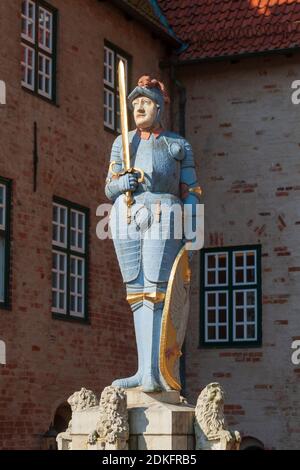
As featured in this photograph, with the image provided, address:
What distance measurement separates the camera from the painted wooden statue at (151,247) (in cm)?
1009

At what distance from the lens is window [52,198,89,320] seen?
55.6 ft

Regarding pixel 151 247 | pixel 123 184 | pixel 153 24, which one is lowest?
pixel 151 247

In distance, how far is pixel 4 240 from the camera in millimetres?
15789

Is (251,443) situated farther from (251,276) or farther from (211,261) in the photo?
(211,261)

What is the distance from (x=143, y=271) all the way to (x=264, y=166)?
32.5 feet

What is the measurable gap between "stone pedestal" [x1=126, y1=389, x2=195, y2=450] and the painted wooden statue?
300mm

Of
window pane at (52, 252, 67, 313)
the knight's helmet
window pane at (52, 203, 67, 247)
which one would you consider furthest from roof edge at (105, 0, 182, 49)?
the knight's helmet

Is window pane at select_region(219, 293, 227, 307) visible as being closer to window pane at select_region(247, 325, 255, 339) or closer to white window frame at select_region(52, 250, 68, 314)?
window pane at select_region(247, 325, 255, 339)

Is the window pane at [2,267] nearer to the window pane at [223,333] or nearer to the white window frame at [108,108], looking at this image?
the white window frame at [108,108]

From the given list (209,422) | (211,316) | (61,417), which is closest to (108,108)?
(211,316)

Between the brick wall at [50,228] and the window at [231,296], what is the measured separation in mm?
1788

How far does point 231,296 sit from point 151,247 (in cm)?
977

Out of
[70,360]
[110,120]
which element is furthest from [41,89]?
[70,360]

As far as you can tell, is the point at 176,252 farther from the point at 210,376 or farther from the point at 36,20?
the point at 210,376
